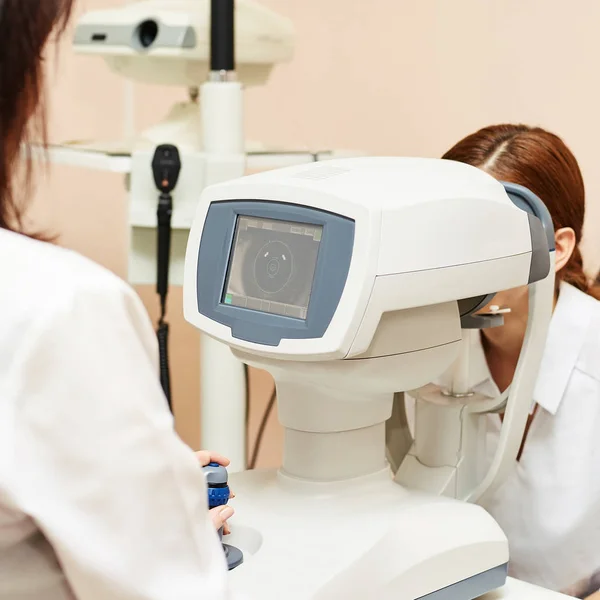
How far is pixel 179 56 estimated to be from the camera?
1.58m

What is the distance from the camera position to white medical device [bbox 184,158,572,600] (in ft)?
2.71

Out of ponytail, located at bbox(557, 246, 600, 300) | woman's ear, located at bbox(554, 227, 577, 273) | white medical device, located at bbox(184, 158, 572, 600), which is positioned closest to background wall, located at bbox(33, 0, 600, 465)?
ponytail, located at bbox(557, 246, 600, 300)

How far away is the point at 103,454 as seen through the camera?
54 centimetres

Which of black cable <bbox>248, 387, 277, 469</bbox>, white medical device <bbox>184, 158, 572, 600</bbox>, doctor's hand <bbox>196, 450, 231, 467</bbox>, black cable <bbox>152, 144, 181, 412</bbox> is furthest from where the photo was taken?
black cable <bbox>248, 387, 277, 469</bbox>

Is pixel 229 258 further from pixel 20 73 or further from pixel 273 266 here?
pixel 20 73

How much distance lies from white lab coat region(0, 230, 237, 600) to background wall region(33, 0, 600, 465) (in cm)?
141

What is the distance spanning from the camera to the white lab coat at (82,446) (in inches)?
20.9

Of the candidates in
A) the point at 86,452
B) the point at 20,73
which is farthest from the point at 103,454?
the point at 20,73

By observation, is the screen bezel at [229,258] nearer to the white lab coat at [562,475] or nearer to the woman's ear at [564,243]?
the white lab coat at [562,475]

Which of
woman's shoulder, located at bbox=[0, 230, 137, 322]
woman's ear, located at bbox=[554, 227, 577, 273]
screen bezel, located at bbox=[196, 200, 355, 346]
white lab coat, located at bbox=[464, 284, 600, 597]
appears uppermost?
woman's shoulder, located at bbox=[0, 230, 137, 322]

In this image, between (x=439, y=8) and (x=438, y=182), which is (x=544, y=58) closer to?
(x=439, y=8)

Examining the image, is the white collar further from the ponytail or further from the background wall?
the background wall

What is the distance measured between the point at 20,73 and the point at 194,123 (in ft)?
3.44

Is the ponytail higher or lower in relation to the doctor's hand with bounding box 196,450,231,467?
higher
